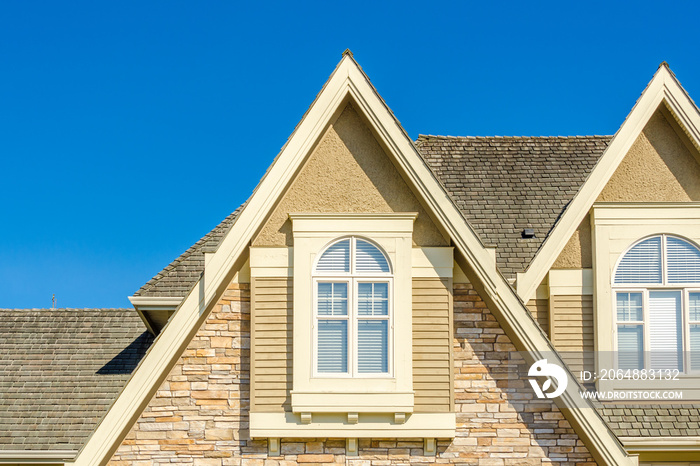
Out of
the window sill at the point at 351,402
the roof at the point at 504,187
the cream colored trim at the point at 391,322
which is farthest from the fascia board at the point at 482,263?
the roof at the point at 504,187

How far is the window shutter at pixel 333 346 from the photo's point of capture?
11117 mm

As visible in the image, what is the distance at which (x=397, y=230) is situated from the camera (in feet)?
37.3

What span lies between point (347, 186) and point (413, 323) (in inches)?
81.1

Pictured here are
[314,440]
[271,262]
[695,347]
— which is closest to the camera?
[314,440]

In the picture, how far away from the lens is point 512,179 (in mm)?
14844

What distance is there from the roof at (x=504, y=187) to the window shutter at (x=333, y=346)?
3095 millimetres

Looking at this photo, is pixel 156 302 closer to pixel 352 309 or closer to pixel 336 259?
pixel 336 259

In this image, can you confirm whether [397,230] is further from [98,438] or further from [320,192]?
[98,438]

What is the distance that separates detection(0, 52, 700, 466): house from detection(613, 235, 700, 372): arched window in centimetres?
3

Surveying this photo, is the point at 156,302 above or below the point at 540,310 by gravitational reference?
above

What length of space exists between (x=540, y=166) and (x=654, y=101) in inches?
123

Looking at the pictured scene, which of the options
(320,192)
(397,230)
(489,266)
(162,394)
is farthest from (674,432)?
(162,394)

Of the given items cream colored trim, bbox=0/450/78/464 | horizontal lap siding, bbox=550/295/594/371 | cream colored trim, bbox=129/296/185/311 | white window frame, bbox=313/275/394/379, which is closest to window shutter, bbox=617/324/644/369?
horizontal lap siding, bbox=550/295/594/371

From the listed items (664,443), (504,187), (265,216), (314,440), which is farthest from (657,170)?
(314,440)
